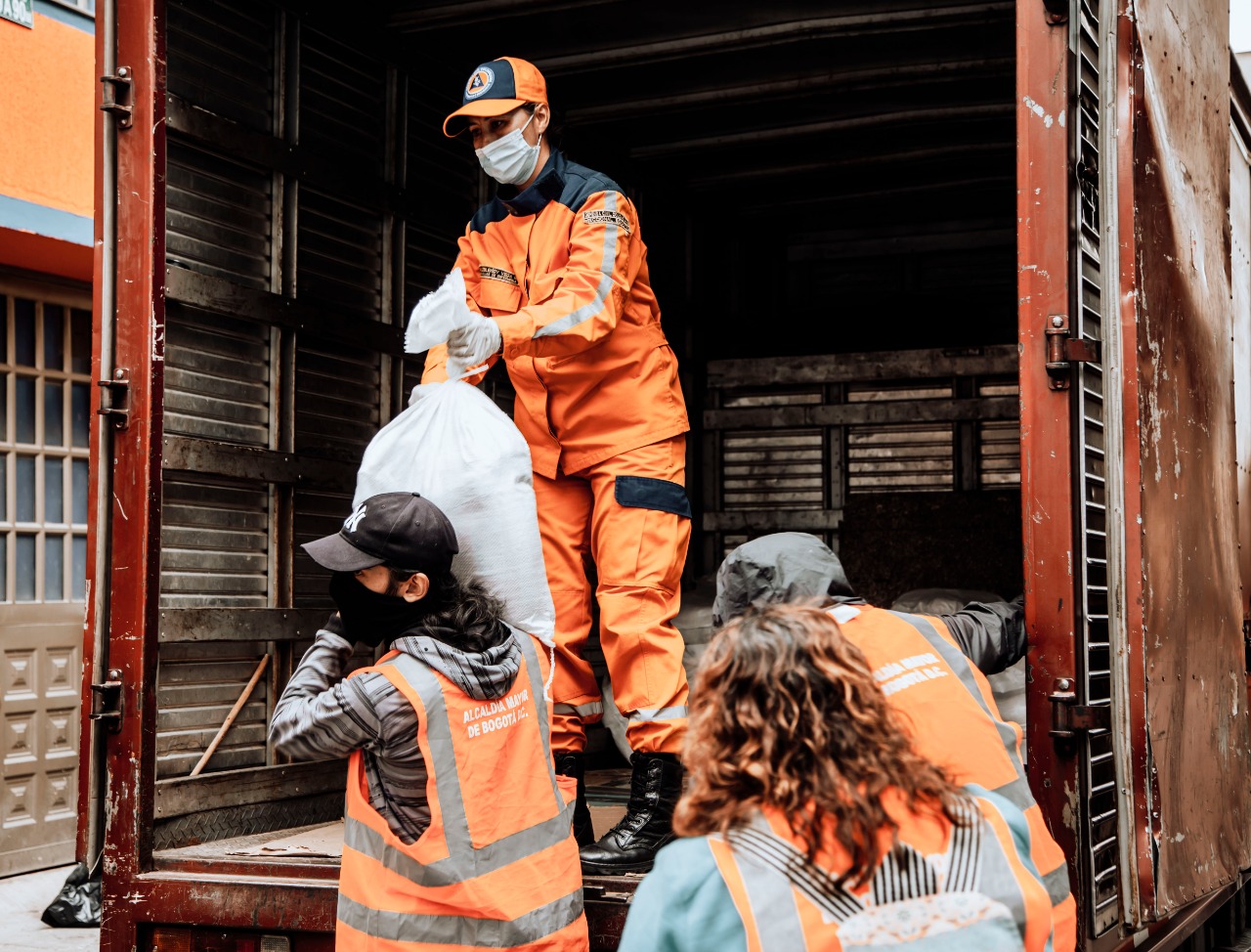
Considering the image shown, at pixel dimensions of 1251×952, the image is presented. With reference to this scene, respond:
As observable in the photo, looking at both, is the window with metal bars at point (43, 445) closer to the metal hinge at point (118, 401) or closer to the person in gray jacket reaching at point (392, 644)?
the metal hinge at point (118, 401)

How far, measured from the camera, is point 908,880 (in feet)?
4.99

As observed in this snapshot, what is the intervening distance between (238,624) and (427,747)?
1649 mm

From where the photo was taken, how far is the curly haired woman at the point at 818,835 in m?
1.50

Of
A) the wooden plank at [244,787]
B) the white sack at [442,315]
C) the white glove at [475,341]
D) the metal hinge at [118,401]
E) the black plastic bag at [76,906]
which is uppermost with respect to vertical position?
the white sack at [442,315]

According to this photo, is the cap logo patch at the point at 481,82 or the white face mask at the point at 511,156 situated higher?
the cap logo patch at the point at 481,82

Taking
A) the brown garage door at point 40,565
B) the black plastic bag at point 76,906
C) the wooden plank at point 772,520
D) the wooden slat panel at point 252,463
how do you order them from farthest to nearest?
1. the brown garage door at point 40,565
2. the wooden plank at point 772,520
3. the black plastic bag at point 76,906
4. the wooden slat panel at point 252,463

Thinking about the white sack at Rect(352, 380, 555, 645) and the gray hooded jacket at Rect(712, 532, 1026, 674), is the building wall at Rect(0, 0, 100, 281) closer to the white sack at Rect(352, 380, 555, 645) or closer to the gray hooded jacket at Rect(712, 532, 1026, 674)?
the white sack at Rect(352, 380, 555, 645)

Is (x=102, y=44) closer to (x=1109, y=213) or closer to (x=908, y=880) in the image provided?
(x=1109, y=213)

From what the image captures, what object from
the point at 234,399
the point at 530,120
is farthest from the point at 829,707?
the point at 234,399

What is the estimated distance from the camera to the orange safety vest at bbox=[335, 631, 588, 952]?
257 centimetres

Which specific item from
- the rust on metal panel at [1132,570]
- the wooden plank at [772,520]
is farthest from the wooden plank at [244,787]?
the wooden plank at [772,520]

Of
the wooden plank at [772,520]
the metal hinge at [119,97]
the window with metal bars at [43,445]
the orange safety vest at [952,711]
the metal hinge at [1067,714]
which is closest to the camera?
the orange safety vest at [952,711]

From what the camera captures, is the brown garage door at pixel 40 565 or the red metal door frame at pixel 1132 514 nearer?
the red metal door frame at pixel 1132 514

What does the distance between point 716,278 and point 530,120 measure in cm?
323
